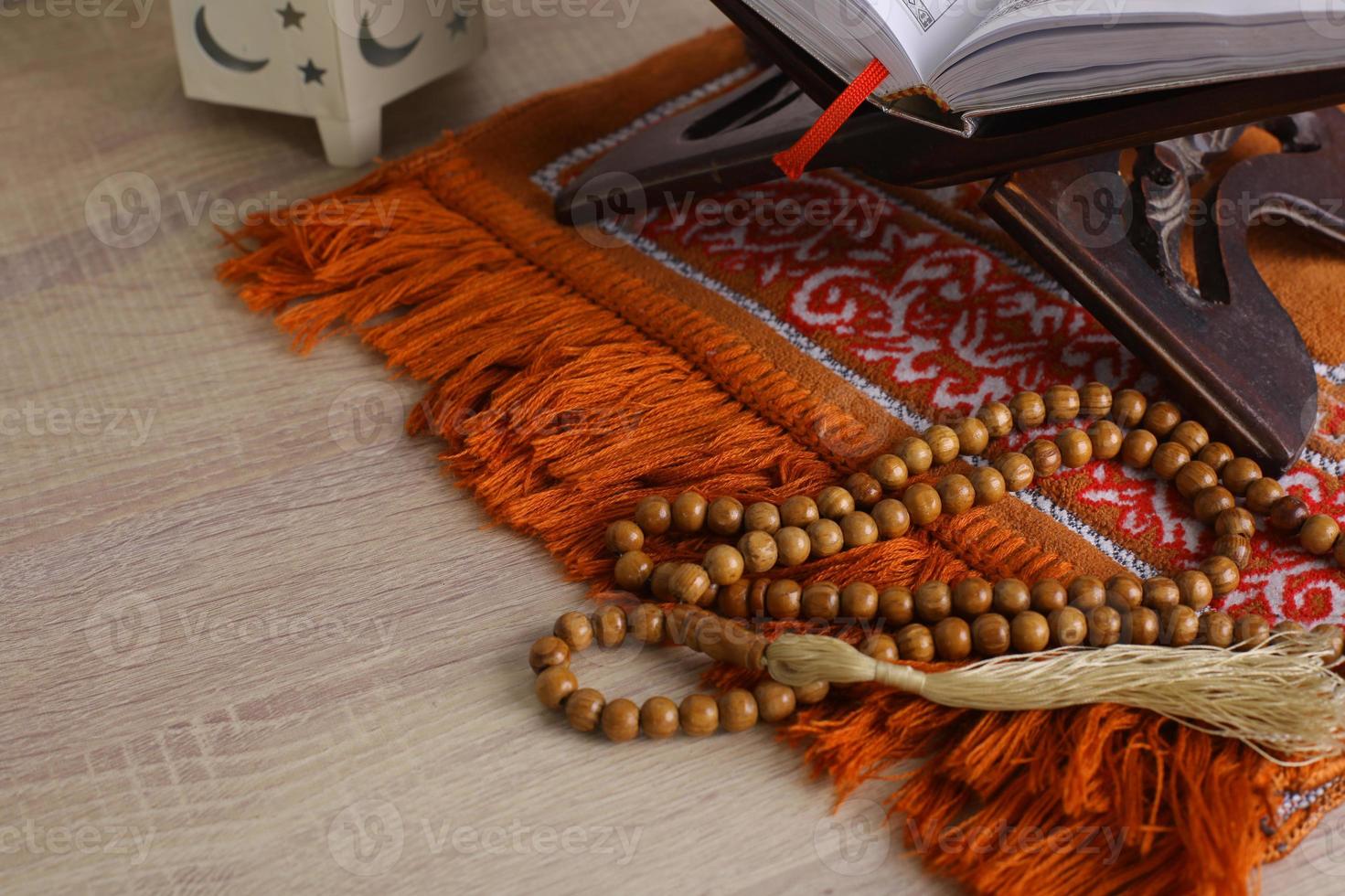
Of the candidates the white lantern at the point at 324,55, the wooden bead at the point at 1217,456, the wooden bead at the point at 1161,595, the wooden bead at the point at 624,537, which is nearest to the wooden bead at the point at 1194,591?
the wooden bead at the point at 1161,595

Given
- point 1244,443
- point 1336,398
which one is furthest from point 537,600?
point 1336,398

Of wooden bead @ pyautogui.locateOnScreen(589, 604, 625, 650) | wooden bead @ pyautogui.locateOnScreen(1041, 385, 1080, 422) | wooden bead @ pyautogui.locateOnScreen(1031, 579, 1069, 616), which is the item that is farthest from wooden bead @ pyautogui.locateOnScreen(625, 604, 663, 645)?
wooden bead @ pyautogui.locateOnScreen(1041, 385, 1080, 422)

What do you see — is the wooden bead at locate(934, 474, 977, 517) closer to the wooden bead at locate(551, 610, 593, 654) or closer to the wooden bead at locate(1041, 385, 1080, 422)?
the wooden bead at locate(1041, 385, 1080, 422)

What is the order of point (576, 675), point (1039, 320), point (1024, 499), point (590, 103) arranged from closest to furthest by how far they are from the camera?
1. point (576, 675)
2. point (1024, 499)
3. point (1039, 320)
4. point (590, 103)

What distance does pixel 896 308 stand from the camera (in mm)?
971

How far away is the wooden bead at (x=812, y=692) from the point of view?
0.71 meters

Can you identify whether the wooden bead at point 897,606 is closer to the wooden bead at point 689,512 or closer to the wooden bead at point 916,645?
the wooden bead at point 916,645

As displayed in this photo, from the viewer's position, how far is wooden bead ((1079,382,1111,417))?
34.6 inches

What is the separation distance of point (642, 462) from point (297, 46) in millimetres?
495

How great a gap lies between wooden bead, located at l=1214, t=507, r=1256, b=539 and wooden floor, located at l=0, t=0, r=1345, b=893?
19 centimetres

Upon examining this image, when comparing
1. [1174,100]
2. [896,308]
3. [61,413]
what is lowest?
[61,413]

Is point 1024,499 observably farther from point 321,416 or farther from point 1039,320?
point 321,416

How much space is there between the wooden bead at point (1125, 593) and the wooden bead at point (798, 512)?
0.18 metres

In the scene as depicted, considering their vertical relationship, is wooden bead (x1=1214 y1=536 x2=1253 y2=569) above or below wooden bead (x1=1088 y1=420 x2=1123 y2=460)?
below
